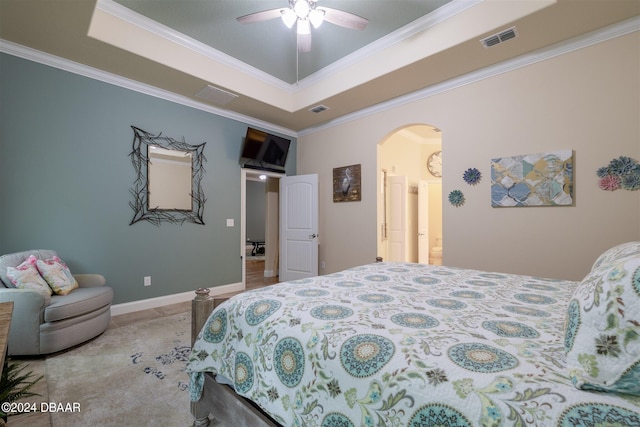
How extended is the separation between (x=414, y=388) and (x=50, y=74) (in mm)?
4272

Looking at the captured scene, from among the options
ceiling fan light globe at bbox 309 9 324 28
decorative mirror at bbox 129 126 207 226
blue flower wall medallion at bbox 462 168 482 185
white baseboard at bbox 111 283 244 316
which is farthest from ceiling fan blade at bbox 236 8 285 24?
white baseboard at bbox 111 283 244 316

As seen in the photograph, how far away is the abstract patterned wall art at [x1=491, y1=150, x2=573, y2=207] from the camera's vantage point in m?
2.71

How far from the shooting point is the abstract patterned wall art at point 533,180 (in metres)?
2.71

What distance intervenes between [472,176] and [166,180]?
12.6ft

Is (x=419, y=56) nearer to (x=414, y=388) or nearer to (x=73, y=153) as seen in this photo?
(x=414, y=388)

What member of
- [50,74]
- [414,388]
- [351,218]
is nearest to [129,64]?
[50,74]

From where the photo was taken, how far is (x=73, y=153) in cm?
310

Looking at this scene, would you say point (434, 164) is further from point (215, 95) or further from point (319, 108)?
point (215, 95)

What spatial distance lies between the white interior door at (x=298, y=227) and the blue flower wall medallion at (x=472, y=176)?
2275 mm

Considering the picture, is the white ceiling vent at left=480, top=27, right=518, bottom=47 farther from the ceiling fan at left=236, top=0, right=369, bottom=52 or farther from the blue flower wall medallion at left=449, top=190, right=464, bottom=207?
the blue flower wall medallion at left=449, top=190, right=464, bottom=207

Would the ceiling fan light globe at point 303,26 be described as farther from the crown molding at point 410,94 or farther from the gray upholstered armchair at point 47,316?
the gray upholstered armchair at point 47,316

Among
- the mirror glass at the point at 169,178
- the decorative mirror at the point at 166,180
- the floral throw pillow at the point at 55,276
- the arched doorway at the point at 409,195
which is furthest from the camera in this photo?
the arched doorway at the point at 409,195

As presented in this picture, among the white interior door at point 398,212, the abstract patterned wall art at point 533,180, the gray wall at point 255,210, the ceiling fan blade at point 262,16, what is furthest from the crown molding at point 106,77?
the gray wall at point 255,210

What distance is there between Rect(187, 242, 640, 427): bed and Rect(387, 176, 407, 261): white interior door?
3667 mm
